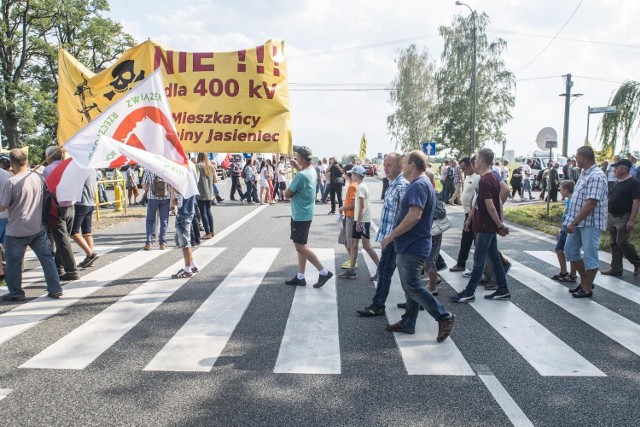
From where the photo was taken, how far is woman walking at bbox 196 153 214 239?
10664mm

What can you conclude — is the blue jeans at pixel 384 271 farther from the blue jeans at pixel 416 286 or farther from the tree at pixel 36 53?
the tree at pixel 36 53

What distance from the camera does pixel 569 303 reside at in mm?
6094

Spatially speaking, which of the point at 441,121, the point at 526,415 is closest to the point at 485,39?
the point at 441,121

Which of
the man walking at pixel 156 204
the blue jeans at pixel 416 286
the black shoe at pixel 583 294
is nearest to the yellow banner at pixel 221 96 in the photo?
the blue jeans at pixel 416 286

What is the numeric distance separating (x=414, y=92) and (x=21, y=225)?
51765 millimetres

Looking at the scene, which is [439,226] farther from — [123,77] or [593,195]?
[123,77]

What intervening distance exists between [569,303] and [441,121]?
1748 inches

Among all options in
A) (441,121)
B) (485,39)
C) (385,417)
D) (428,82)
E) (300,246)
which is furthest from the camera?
(428,82)

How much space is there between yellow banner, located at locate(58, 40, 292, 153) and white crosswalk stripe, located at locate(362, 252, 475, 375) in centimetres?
283

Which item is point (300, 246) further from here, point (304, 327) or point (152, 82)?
point (152, 82)

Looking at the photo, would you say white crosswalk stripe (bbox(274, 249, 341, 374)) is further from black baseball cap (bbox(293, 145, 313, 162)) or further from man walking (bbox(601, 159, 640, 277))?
man walking (bbox(601, 159, 640, 277))

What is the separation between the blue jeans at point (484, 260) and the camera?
6020 millimetres

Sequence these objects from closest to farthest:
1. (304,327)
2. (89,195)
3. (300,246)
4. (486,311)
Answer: (304,327)
(486,311)
(300,246)
(89,195)

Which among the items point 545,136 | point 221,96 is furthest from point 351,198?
point 545,136
